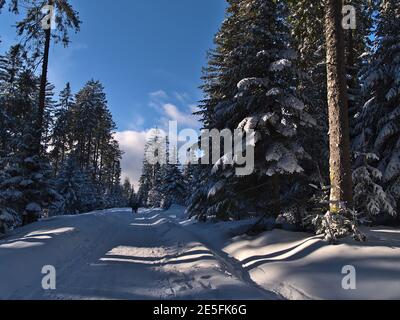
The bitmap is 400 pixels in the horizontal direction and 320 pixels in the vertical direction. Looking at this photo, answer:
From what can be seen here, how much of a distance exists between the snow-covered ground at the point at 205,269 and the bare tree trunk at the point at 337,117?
55.6 inches

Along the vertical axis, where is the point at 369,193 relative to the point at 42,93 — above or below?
below

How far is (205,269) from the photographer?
8.46m

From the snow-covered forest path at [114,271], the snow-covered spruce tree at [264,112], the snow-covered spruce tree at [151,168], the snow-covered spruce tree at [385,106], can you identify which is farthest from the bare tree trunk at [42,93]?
the snow-covered spruce tree at [151,168]

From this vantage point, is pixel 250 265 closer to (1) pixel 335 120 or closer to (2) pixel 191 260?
(2) pixel 191 260

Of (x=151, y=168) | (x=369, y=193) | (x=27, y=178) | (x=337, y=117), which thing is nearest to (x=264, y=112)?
(x=337, y=117)

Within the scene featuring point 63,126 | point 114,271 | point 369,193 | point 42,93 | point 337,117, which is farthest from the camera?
point 63,126

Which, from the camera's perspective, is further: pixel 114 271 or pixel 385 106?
pixel 385 106

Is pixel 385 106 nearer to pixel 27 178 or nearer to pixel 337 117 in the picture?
pixel 337 117

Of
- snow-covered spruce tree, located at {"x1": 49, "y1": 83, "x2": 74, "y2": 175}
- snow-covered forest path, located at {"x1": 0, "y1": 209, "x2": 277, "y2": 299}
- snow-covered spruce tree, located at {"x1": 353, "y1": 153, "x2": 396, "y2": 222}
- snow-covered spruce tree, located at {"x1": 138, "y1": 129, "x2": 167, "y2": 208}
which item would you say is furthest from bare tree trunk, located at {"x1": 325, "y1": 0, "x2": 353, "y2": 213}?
snow-covered spruce tree, located at {"x1": 138, "y1": 129, "x2": 167, "y2": 208}

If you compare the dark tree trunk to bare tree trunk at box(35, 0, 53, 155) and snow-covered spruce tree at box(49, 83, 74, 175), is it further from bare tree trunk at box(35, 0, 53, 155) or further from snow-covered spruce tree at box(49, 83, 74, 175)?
snow-covered spruce tree at box(49, 83, 74, 175)

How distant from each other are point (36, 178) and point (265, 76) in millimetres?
12259

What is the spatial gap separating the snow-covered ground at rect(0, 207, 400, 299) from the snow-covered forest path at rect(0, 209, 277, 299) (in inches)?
0.7

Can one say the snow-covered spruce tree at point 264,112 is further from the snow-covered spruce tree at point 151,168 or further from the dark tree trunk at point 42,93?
the snow-covered spruce tree at point 151,168

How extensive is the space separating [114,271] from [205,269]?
2120 millimetres
